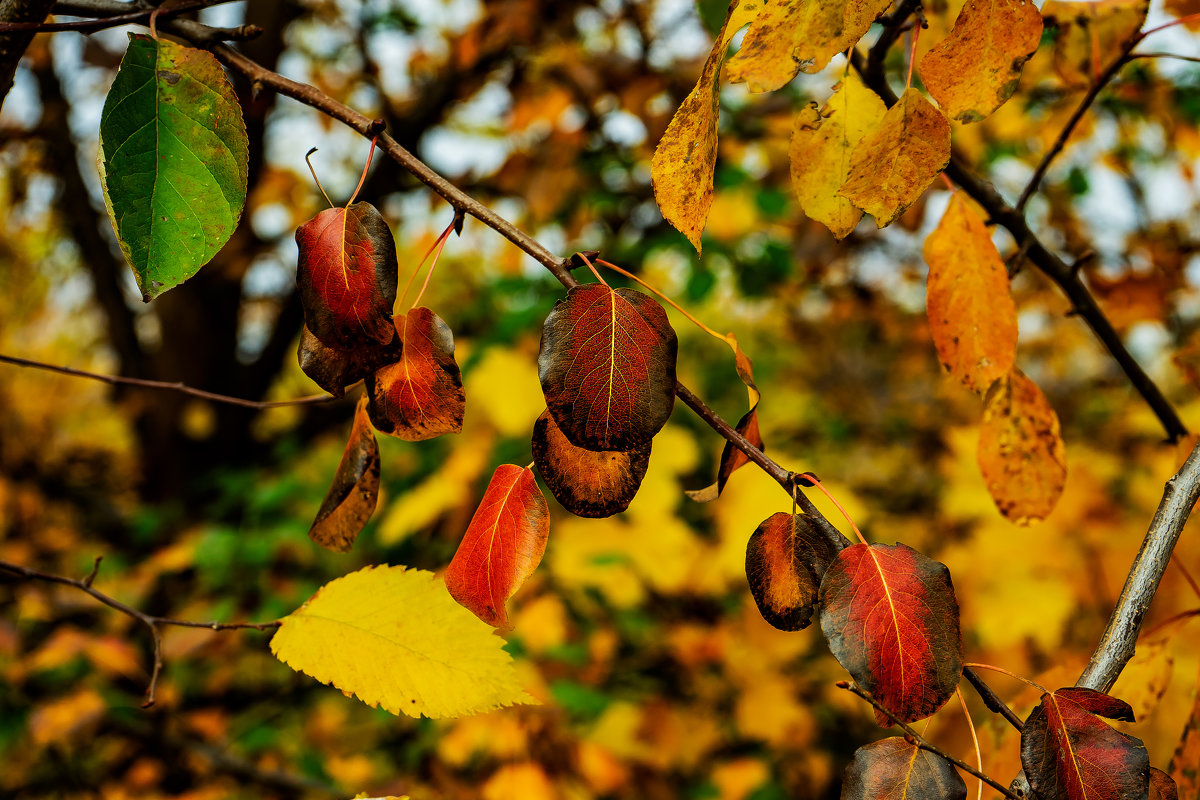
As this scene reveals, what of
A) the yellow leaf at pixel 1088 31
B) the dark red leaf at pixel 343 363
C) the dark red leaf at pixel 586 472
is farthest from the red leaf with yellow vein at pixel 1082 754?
the yellow leaf at pixel 1088 31

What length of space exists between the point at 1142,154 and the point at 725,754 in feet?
A: 7.20

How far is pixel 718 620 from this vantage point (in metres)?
2.09

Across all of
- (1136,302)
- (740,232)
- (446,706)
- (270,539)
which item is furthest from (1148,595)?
(740,232)

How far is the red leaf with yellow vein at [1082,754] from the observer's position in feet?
1.03

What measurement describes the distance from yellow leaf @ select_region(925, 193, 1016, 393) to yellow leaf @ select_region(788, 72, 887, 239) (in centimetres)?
12

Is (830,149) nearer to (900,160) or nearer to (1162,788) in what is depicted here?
(900,160)

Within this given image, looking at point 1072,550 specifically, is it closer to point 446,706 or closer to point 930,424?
point 930,424

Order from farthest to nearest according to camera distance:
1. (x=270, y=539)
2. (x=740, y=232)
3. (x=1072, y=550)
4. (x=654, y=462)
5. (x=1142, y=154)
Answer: (x=1142, y=154) → (x=740, y=232) → (x=1072, y=550) → (x=270, y=539) → (x=654, y=462)

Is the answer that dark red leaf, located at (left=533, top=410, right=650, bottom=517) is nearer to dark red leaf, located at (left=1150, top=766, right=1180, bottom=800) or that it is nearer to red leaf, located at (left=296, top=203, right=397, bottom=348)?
red leaf, located at (left=296, top=203, right=397, bottom=348)

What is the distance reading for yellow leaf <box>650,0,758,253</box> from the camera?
336 mm

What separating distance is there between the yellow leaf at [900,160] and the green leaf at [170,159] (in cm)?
29

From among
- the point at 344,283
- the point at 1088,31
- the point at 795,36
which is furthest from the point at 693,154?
the point at 1088,31

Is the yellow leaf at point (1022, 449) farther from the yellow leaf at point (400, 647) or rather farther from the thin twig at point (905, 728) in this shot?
the yellow leaf at point (400, 647)

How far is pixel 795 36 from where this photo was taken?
0.33 m
